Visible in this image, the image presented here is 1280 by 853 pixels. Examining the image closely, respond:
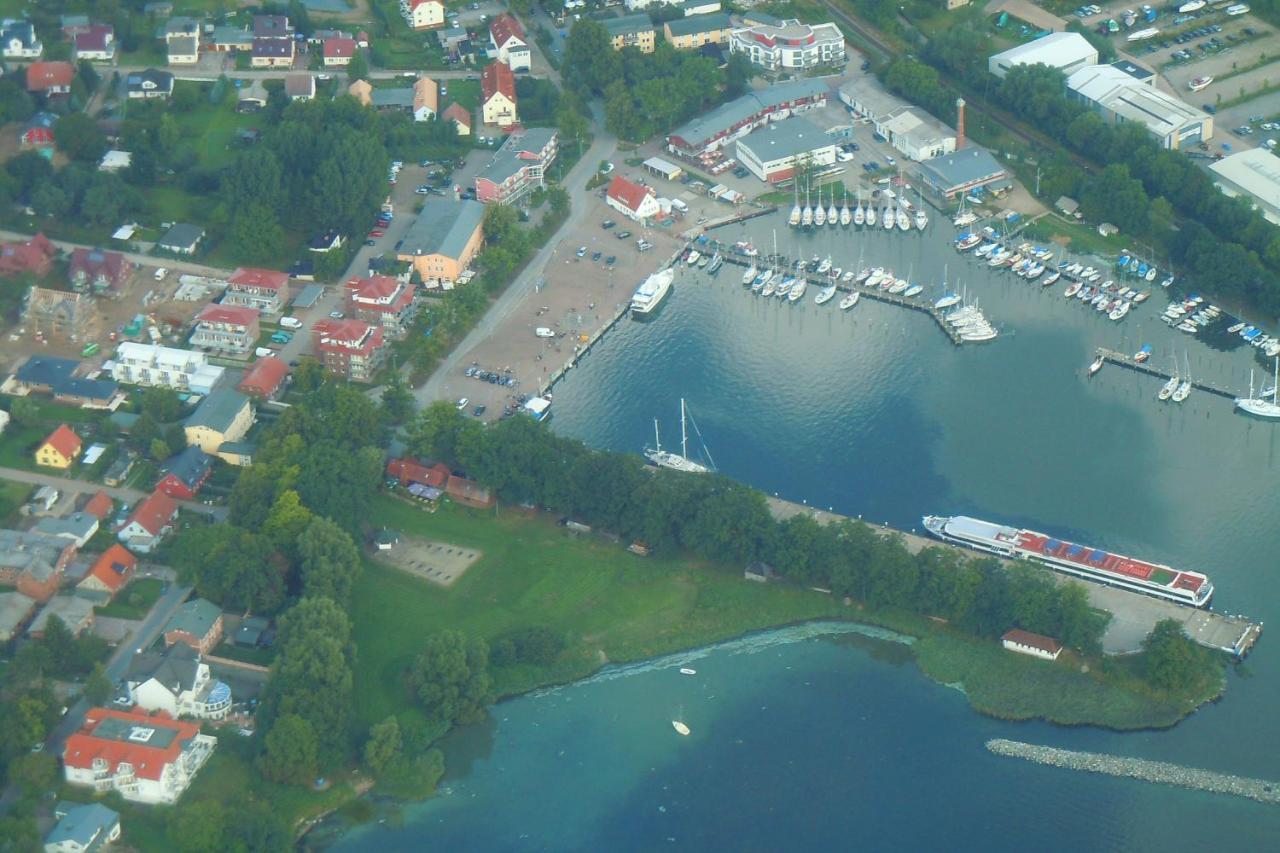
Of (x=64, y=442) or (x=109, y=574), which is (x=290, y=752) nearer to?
(x=109, y=574)

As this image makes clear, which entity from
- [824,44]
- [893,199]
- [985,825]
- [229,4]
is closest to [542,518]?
[985,825]

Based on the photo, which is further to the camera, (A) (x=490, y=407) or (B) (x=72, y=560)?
(A) (x=490, y=407)

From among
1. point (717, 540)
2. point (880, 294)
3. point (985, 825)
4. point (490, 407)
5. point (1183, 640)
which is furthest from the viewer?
point (880, 294)

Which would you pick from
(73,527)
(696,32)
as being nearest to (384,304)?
(73,527)

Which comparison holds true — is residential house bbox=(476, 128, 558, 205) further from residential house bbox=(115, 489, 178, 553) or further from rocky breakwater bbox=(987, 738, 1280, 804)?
rocky breakwater bbox=(987, 738, 1280, 804)

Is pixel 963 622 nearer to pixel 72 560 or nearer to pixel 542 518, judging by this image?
pixel 542 518
